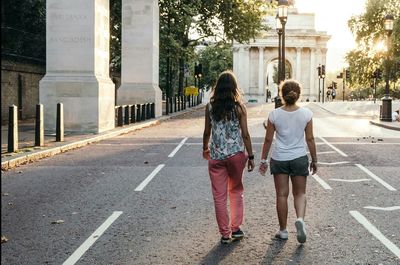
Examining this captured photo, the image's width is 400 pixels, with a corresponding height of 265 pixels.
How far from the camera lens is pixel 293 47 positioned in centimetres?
11850

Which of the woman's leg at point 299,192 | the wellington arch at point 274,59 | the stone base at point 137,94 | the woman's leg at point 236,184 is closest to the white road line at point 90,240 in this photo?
the woman's leg at point 236,184

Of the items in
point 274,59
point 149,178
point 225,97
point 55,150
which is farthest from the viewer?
point 274,59

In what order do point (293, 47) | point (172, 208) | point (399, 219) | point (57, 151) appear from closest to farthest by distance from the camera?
point (399, 219), point (172, 208), point (57, 151), point (293, 47)

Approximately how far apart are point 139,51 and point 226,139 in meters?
27.5

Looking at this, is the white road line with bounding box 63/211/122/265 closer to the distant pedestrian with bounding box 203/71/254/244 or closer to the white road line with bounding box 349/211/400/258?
the distant pedestrian with bounding box 203/71/254/244

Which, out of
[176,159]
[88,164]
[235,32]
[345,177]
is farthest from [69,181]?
[235,32]

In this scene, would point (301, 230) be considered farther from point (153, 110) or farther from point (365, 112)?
point (365, 112)

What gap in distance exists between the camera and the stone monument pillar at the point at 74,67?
19969 millimetres

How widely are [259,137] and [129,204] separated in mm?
12192

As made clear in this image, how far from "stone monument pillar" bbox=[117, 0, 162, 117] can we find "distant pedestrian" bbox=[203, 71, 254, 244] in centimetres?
2700

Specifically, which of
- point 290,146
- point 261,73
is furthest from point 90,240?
point 261,73

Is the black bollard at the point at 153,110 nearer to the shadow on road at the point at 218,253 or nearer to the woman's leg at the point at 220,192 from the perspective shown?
the woman's leg at the point at 220,192

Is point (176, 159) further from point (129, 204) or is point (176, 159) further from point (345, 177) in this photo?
point (129, 204)

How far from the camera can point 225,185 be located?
6.15m
